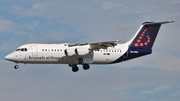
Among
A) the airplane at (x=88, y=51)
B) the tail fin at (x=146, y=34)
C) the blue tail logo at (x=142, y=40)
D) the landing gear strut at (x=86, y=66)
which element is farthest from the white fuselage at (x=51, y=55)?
the tail fin at (x=146, y=34)

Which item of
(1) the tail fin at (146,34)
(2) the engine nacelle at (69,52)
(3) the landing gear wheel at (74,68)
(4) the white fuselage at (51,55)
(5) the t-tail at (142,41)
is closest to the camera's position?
(4) the white fuselage at (51,55)

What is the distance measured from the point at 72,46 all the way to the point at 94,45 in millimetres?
2218

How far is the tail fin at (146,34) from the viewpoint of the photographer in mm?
64375

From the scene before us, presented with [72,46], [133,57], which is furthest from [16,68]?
[133,57]

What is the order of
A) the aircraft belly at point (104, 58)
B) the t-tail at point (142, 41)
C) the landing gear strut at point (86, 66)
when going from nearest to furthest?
the landing gear strut at point (86, 66), the aircraft belly at point (104, 58), the t-tail at point (142, 41)

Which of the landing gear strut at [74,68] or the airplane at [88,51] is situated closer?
the airplane at [88,51]

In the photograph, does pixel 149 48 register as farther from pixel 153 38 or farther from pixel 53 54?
pixel 53 54

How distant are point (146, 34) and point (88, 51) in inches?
321

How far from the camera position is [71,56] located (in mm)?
60094

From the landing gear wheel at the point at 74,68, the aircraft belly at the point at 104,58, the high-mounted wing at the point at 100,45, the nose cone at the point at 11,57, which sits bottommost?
the landing gear wheel at the point at 74,68

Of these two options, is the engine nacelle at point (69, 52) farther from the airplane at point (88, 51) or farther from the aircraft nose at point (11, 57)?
the aircraft nose at point (11, 57)

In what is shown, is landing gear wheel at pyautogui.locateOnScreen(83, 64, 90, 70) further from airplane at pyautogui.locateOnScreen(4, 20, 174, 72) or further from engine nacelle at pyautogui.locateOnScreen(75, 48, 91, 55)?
engine nacelle at pyautogui.locateOnScreen(75, 48, 91, 55)

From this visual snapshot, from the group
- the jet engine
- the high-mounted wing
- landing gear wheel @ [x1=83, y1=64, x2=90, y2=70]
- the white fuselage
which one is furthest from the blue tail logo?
the jet engine

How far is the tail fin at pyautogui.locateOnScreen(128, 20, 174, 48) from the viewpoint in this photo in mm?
64375
